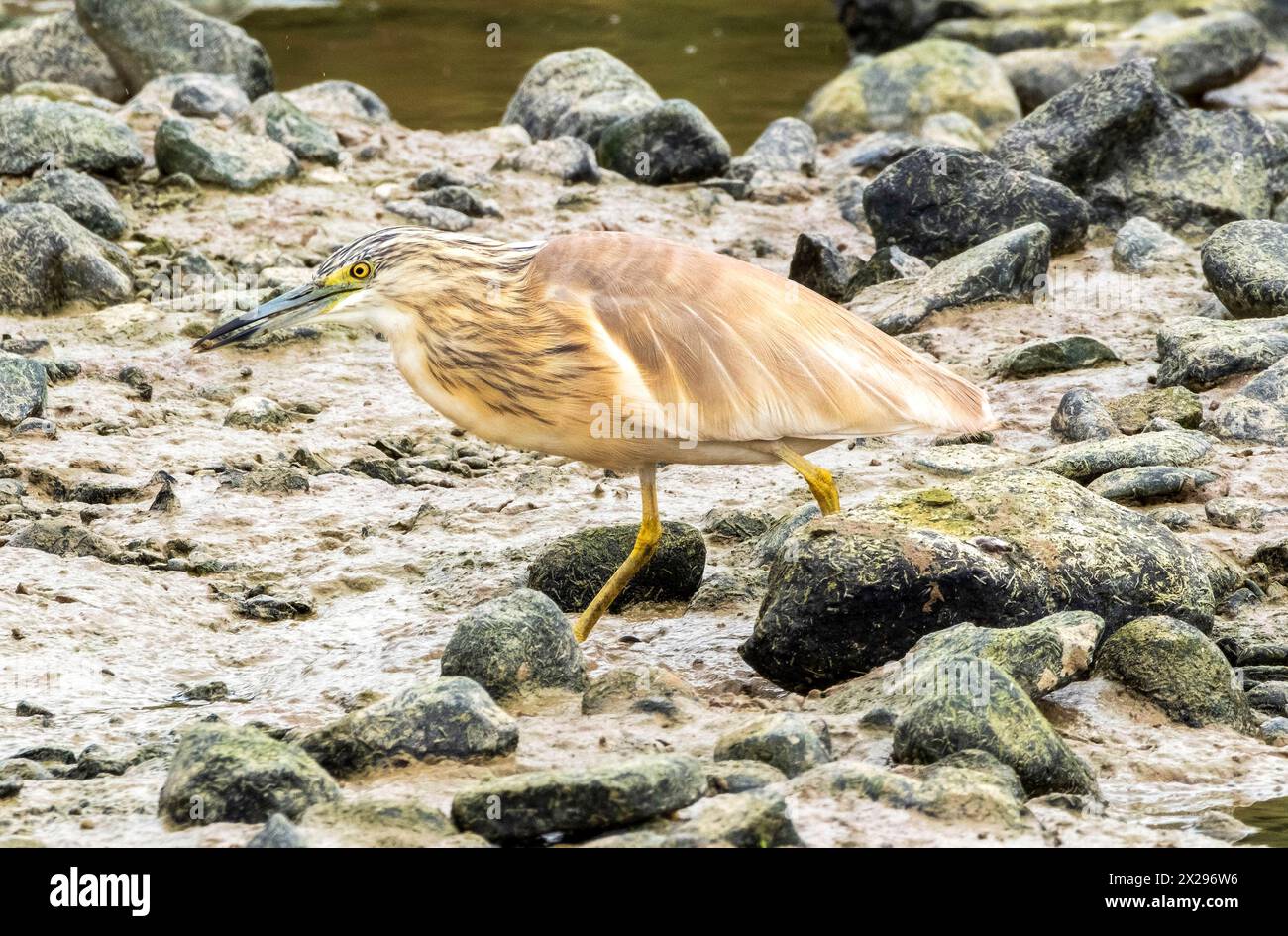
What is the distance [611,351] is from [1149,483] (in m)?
2.28

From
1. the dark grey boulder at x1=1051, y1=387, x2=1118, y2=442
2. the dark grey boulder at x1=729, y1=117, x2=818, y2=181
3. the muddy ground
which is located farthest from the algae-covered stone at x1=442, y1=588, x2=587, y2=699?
the dark grey boulder at x1=729, y1=117, x2=818, y2=181

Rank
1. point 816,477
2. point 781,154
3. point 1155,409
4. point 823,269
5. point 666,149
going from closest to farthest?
point 816,477 → point 1155,409 → point 823,269 → point 666,149 → point 781,154

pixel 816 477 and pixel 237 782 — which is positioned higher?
pixel 816 477

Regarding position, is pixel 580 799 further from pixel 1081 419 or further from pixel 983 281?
pixel 983 281

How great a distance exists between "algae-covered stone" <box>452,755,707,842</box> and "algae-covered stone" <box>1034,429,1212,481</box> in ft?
10.4

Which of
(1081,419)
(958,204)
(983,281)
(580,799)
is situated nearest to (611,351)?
(580,799)

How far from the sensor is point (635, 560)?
5938 mm

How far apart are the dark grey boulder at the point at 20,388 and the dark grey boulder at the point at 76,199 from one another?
2.01 meters

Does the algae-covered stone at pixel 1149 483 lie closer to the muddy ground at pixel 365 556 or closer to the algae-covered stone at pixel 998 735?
the muddy ground at pixel 365 556

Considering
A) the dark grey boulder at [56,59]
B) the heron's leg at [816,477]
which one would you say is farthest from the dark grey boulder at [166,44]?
the heron's leg at [816,477]

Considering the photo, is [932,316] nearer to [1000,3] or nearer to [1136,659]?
[1136,659]

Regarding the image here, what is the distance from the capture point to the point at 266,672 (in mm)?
5707

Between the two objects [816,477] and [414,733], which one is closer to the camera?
[414,733]

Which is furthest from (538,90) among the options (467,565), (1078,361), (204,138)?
(467,565)
